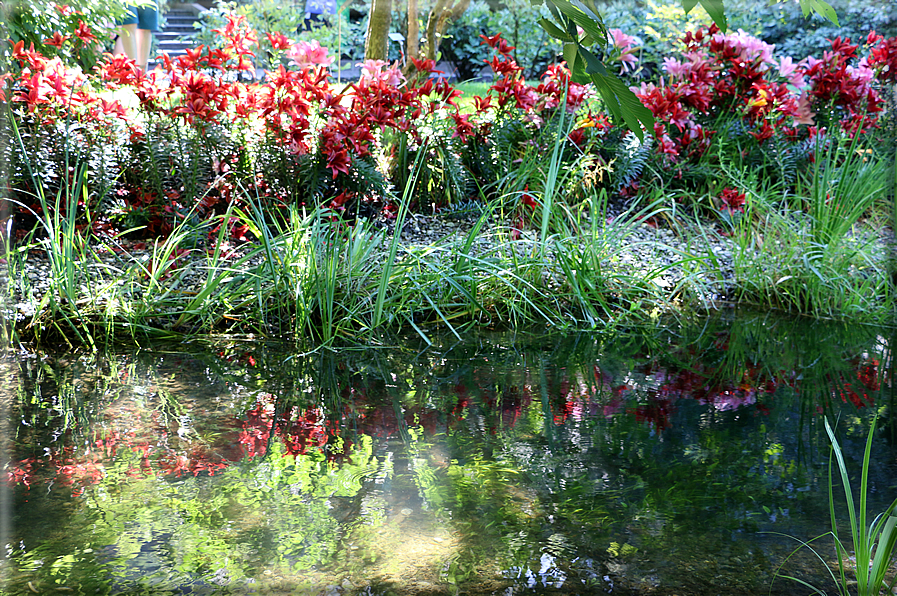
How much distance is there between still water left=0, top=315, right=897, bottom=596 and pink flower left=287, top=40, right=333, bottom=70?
154 cm

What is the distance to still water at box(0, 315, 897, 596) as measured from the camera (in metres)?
1.14

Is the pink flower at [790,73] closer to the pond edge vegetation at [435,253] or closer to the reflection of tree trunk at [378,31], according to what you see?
the pond edge vegetation at [435,253]

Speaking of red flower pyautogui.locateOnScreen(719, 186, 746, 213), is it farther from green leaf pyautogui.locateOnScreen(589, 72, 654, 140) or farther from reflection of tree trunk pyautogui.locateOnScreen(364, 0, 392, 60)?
green leaf pyautogui.locateOnScreen(589, 72, 654, 140)

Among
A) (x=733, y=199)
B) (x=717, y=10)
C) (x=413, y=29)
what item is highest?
(x=413, y=29)

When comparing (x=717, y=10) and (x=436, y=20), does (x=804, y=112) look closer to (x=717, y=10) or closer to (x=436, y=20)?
(x=436, y=20)

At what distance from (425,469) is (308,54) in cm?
240

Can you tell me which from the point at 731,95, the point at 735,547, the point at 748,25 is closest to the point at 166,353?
the point at 735,547

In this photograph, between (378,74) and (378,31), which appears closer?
(378,74)

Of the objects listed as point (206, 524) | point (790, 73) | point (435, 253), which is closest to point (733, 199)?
point (790, 73)

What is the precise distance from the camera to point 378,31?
5207 mm

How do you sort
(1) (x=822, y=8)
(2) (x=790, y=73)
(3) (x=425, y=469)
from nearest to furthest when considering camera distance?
1. (1) (x=822, y=8)
2. (3) (x=425, y=469)
3. (2) (x=790, y=73)

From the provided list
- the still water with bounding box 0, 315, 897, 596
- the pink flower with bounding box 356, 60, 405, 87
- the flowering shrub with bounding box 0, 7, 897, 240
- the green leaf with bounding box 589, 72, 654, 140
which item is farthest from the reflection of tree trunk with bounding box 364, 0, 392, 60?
the green leaf with bounding box 589, 72, 654, 140

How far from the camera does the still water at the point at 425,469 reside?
1.14 metres

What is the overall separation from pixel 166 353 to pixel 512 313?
1.37 m
